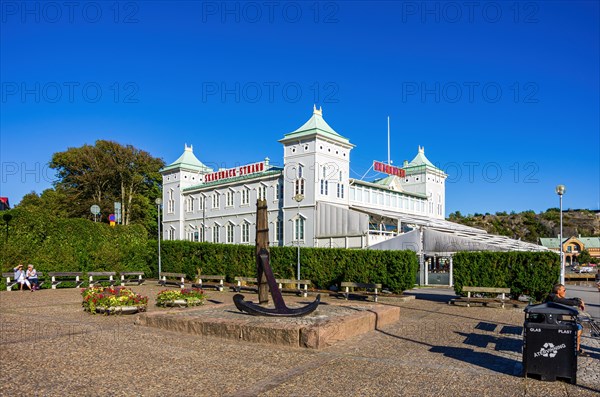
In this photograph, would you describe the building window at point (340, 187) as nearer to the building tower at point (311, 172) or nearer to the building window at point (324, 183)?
the building tower at point (311, 172)

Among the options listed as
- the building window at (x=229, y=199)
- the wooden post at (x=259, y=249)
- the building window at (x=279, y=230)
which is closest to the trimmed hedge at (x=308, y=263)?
the wooden post at (x=259, y=249)

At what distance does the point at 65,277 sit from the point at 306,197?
1751 centimetres

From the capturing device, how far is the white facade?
36.3m

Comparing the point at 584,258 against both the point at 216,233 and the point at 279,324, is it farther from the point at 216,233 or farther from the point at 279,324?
the point at 279,324

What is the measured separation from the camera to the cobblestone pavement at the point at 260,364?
23.6 feet

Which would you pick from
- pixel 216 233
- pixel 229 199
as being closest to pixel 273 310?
pixel 229 199

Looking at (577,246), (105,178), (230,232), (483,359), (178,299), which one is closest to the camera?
(483,359)

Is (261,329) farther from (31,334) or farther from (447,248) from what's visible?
(447,248)

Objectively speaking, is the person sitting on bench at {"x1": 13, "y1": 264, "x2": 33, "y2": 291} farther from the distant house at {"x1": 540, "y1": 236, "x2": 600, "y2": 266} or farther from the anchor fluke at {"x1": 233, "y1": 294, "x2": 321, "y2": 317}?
the distant house at {"x1": 540, "y1": 236, "x2": 600, "y2": 266}

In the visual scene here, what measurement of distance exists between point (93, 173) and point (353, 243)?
3390 centimetres

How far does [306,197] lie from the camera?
3762 centimetres

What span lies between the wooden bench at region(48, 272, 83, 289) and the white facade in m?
13.8

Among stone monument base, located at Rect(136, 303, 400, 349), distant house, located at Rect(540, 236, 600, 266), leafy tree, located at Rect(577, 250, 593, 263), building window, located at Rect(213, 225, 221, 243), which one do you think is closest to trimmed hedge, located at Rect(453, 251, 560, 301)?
stone monument base, located at Rect(136, 303, 400, 349)

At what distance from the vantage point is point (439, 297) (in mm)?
23406
